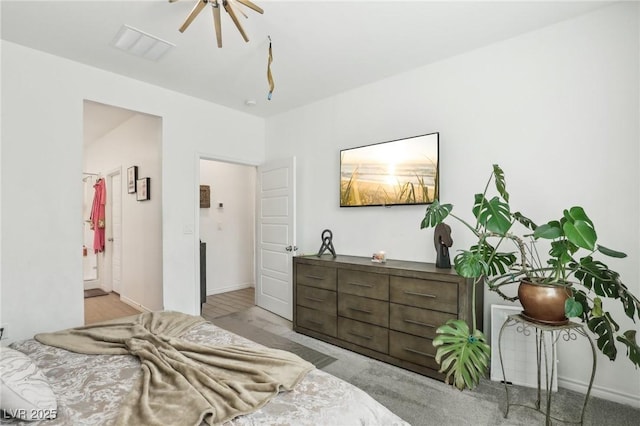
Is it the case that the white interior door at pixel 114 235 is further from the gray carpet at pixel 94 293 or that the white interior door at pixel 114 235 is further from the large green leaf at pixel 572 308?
the large green leaf at pixel 572 308

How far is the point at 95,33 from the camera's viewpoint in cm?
255

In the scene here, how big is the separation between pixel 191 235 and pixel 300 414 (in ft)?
10.3

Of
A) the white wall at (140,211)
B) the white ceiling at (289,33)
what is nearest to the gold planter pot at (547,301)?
the white ceiling at (289,33)

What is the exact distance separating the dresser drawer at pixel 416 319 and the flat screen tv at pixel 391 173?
1.02 metres

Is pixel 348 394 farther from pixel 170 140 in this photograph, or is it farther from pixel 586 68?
pixel 170 140

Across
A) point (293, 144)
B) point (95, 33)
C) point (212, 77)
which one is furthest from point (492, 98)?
point (95, 33)

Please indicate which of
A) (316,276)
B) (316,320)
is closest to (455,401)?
A: (316,320)

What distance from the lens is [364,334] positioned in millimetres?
2934

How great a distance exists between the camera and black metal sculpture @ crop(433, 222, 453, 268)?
8.63ft

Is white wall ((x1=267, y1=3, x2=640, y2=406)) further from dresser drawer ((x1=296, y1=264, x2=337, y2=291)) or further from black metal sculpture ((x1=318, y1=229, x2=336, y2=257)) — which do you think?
dresser drawer ((x1=296, y1=264, x2=337, y2=291))

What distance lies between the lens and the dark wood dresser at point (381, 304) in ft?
8.11

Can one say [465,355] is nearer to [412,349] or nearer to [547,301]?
[547,301]

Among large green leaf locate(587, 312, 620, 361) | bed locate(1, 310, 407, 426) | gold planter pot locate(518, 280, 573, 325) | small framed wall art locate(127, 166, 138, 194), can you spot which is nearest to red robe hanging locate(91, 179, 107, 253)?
small framed wall art locate(127, 166, 138, 194)

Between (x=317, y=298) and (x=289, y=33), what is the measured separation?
250cm
